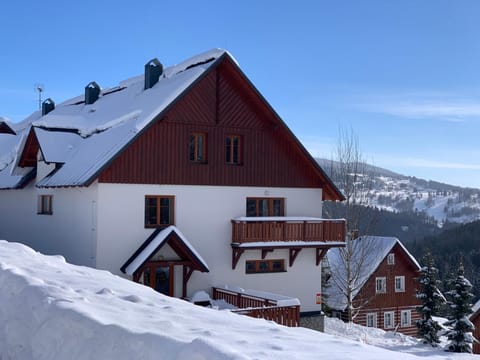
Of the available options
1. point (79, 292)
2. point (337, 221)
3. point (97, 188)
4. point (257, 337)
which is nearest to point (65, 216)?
point (97, 188)

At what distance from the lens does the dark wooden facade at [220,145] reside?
1873cm

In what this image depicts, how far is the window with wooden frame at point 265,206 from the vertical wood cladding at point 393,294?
16.6 metres

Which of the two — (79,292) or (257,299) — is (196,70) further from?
(79,292)

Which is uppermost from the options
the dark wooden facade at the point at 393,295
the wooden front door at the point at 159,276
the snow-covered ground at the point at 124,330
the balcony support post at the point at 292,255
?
the snow-covered ground at the point at 124,330

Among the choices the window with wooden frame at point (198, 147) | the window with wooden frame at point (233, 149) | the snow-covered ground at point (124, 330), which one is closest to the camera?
the snow-covered ground at point (124, 330)

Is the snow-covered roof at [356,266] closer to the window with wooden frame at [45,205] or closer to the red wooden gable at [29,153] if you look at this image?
the window with wooden frame at [45,205]

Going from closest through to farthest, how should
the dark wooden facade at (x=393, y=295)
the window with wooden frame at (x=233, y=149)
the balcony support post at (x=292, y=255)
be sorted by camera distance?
the window with wooden frame at (x=233, y=149) < the balcony support post at (x=292, y=255) < the dark wooden facade at (x=393, y=295)

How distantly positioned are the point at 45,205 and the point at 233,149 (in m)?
7.90

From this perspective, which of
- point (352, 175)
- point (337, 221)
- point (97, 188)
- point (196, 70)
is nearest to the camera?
point (97, 188)

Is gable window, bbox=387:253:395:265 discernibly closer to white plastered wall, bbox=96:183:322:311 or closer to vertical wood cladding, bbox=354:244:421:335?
vertical wood cladding, bbox=354:244:421:335

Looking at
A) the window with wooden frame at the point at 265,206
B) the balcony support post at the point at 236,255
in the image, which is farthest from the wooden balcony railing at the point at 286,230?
the window with wooden frame at the point at 265,206

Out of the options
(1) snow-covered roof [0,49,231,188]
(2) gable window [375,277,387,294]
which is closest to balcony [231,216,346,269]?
(1) snow-covered roof [0,49,231,188]

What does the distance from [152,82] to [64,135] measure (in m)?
4.01

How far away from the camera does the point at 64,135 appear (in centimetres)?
2202
